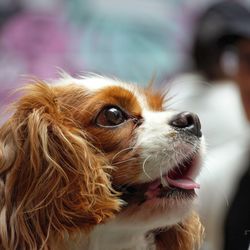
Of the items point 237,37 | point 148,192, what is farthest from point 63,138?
point 237,37

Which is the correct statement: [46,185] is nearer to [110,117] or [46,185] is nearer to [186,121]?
[110,117]

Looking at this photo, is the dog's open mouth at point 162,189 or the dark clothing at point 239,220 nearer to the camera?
the dark clothing at point 239,220

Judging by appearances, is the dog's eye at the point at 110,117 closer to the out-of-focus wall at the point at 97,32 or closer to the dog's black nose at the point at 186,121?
the dog's black nose at the point at 186,121

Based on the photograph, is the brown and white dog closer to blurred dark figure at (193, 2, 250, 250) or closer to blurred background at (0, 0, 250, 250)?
blurred dark figure at (193, 2, 250, 250)

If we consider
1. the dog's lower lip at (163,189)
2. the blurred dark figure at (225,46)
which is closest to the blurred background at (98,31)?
the blurred dark figure at (225,46)

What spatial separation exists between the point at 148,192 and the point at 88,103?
28 centimetres

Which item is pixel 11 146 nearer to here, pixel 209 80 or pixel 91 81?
pixel 91 81

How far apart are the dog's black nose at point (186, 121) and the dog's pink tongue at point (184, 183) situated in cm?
12

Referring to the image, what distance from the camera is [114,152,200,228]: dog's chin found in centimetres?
190

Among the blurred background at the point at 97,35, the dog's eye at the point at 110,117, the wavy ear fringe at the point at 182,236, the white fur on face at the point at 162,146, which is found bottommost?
the blurred background at the point at 97,35

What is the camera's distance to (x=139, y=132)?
77.0 inches

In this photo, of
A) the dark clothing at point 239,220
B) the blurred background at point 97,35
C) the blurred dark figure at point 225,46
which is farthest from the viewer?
the blurred background at point 97,35

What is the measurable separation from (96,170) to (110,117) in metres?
0.19

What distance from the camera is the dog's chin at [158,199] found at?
74.7 inches
